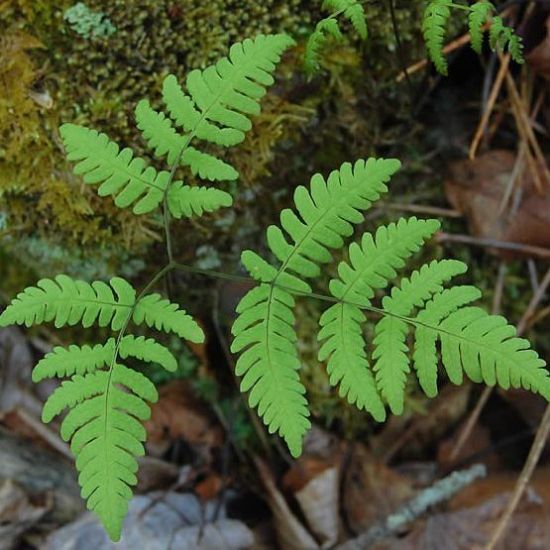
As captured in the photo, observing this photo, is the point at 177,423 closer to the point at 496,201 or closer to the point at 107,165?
the point at 107,165

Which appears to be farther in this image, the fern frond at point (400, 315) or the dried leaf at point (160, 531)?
the dried leaf at point (160, 531)

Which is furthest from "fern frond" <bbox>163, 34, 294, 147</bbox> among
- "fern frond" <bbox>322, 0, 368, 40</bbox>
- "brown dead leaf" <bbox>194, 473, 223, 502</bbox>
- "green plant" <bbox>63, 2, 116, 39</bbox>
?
"brown dead leaf" <bbox>194, 473, 223, 502</bbox>

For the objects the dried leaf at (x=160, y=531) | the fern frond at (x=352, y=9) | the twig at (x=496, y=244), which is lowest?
the dried leaf at (x=160, y=531)

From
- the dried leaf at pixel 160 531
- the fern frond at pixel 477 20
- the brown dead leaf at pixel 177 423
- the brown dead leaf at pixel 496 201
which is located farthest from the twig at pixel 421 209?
the dried leaf at pixel 160 531

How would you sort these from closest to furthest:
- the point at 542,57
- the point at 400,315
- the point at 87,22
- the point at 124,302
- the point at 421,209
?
1. the point at 400,315
2. the point at 124,302
3. the point at 87,22
4. the point at 542,57
5. the point at 421,209

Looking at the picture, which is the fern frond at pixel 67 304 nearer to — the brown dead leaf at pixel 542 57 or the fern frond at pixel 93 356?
the fern frond at pixel 93 356

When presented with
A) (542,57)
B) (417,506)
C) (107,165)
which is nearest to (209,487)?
(417,506)
